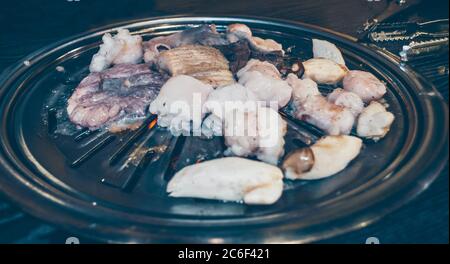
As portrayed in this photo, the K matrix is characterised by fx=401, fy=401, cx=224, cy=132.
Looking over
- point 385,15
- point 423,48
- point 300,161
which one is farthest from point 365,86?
point 385,15

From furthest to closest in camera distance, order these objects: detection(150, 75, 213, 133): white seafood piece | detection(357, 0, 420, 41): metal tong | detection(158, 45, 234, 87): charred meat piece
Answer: detection(357, 0, 420, 41): metal tong
detection(158, 45, 234, 87): charred meat piece
detection(150, 75, 213, 133): white seafood piece

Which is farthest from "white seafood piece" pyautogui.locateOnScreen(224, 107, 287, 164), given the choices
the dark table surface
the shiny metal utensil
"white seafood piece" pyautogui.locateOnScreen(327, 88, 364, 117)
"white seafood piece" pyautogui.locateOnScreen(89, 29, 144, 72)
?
the dark table surface

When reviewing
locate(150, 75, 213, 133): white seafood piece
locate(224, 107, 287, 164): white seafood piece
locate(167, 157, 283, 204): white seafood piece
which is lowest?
locate(167, 157, 283, 204): white seafood piece

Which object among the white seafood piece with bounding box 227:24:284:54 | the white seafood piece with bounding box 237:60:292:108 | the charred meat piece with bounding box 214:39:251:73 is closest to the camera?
the white seafood piece with bounding box 237:60:292:108

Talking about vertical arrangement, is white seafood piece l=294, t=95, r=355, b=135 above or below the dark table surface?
below

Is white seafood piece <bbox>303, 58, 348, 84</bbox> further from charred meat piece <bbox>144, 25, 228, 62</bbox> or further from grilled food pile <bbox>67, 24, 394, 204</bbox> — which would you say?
charred meat piece <bbox>144, 25, 228, 62</bbox>

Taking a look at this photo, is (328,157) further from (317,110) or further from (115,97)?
(115,97)
